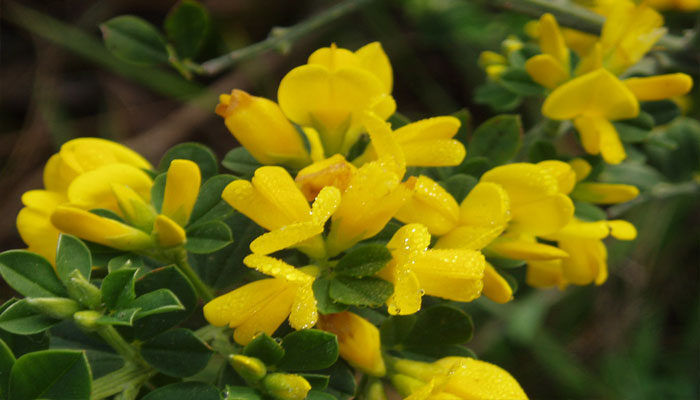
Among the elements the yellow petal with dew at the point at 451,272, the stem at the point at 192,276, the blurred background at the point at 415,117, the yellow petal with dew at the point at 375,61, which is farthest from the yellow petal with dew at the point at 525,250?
the blurred background at the point at 415,117

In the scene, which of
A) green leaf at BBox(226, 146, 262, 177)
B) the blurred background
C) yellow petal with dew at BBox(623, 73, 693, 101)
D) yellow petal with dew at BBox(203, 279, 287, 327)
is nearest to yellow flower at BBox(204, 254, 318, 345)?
yellow petal with dew at BBox(203, 279, 287, 327)

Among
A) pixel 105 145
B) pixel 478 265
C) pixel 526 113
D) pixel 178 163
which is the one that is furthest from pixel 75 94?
pixel 478 265

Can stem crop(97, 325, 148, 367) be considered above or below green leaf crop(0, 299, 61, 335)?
below

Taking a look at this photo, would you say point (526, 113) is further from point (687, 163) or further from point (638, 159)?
point (638, 159)

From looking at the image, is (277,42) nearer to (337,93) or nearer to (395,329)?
(337,93)

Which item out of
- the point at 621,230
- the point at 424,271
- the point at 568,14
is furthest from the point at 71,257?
the point at 568,14

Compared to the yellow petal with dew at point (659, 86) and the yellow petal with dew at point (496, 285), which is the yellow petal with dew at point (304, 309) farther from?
the yellow petal with dew at point (659, 86)

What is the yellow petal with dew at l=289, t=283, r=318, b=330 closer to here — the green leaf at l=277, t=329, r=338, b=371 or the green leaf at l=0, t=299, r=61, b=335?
the green leaf at l=277, t=329, r=338, b=371
